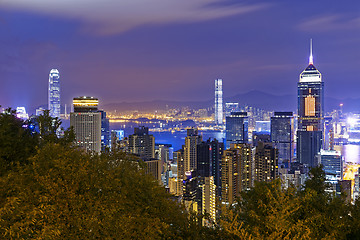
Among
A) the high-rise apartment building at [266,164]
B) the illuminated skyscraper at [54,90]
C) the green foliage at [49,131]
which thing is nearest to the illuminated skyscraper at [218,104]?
the illuminated skyscraper at [54,90]

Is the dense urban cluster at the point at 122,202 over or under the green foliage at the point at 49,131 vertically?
under

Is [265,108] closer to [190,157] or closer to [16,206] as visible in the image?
[190,157]

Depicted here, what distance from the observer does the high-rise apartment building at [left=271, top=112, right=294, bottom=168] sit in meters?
43.8

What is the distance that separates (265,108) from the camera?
64.1 metres

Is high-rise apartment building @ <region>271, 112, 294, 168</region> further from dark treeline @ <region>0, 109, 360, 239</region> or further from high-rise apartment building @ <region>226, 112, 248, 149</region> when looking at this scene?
dark treeline @ <region>0, 109, 360, 239</region>

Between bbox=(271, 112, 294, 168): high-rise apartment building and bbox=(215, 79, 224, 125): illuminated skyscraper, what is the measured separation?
9546 millimetres

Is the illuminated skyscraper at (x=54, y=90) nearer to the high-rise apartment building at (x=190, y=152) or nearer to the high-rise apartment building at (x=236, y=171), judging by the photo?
the high-rise apartment building at (x=190, y=152)

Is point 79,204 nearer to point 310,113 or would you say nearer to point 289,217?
point 289,217

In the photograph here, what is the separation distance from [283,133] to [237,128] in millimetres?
6228

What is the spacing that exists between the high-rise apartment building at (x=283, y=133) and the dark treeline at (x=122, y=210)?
4091 centimetres

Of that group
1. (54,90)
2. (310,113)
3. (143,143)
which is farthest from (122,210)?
(310,113)

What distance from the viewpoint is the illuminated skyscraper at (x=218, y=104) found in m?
58.2

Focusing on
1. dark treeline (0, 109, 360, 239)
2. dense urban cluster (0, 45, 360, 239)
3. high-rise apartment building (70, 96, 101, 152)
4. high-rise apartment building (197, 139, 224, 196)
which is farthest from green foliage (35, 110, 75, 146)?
high-rise apartment building (70, 96, 101, 152)

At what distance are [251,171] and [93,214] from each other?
2185cm
